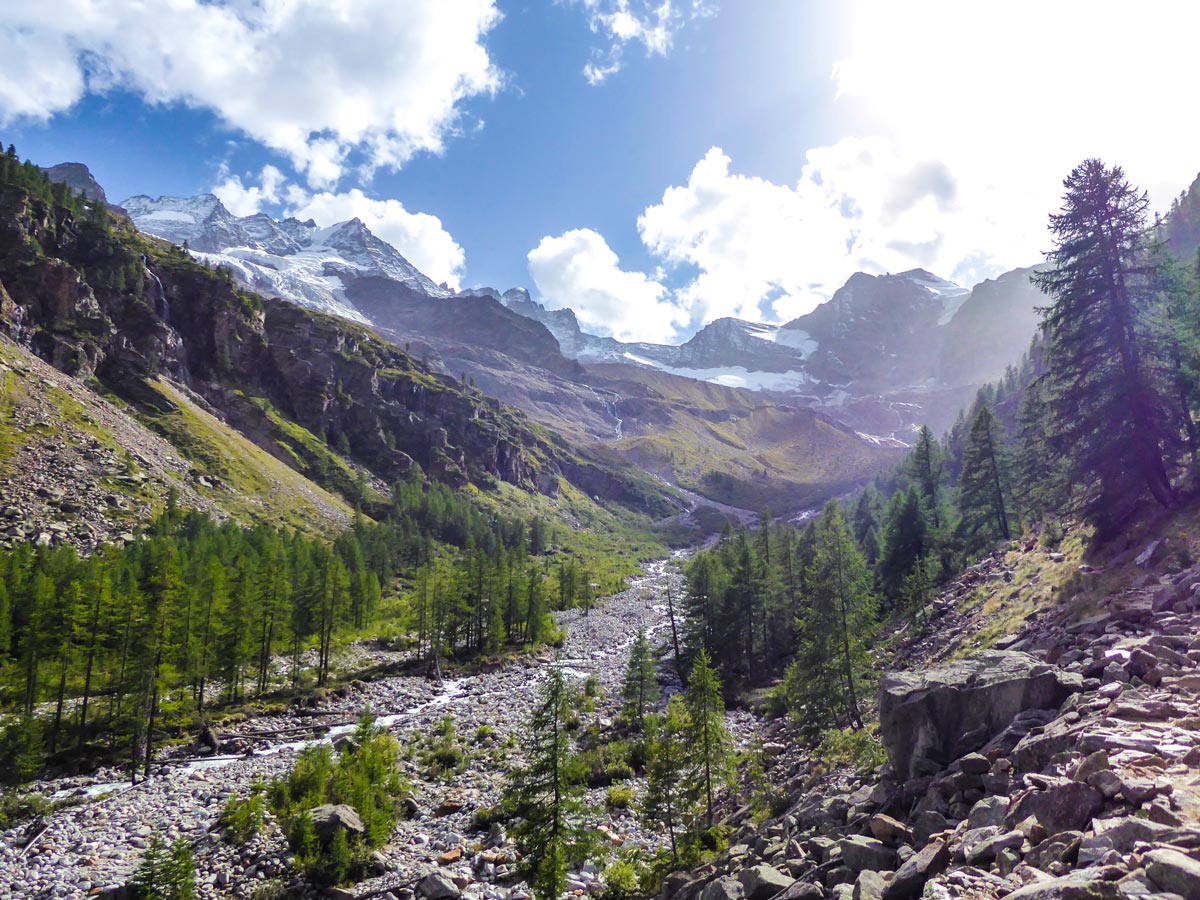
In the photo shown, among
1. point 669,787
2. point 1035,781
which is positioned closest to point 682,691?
point 669,787

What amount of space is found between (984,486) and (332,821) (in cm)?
5292

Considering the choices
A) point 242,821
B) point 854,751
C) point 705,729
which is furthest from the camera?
point 242,821

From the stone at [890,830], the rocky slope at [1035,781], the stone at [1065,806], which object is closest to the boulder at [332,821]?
the rocky slope at [1035,781]

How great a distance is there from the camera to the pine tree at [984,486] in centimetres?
4891

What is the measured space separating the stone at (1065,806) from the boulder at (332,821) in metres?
23.3

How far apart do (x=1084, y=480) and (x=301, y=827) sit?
34.3m

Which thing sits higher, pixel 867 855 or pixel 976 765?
pixel 976 765

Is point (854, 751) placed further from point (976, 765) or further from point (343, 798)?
point (343, 798)

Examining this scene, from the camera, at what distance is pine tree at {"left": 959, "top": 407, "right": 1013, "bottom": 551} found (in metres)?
48.9

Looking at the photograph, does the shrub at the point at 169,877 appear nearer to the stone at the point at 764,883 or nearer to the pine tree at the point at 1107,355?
the stone at the point at 764,883

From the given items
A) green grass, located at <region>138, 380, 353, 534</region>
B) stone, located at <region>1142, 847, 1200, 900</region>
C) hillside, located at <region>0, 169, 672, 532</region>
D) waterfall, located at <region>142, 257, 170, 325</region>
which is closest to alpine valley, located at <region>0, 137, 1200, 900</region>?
stone, located at <region>1142, 847, 1200, 900</region>

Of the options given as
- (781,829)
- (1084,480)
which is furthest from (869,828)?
(1084,480)

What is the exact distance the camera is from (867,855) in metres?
10.7

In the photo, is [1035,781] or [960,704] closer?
[1035,781]
